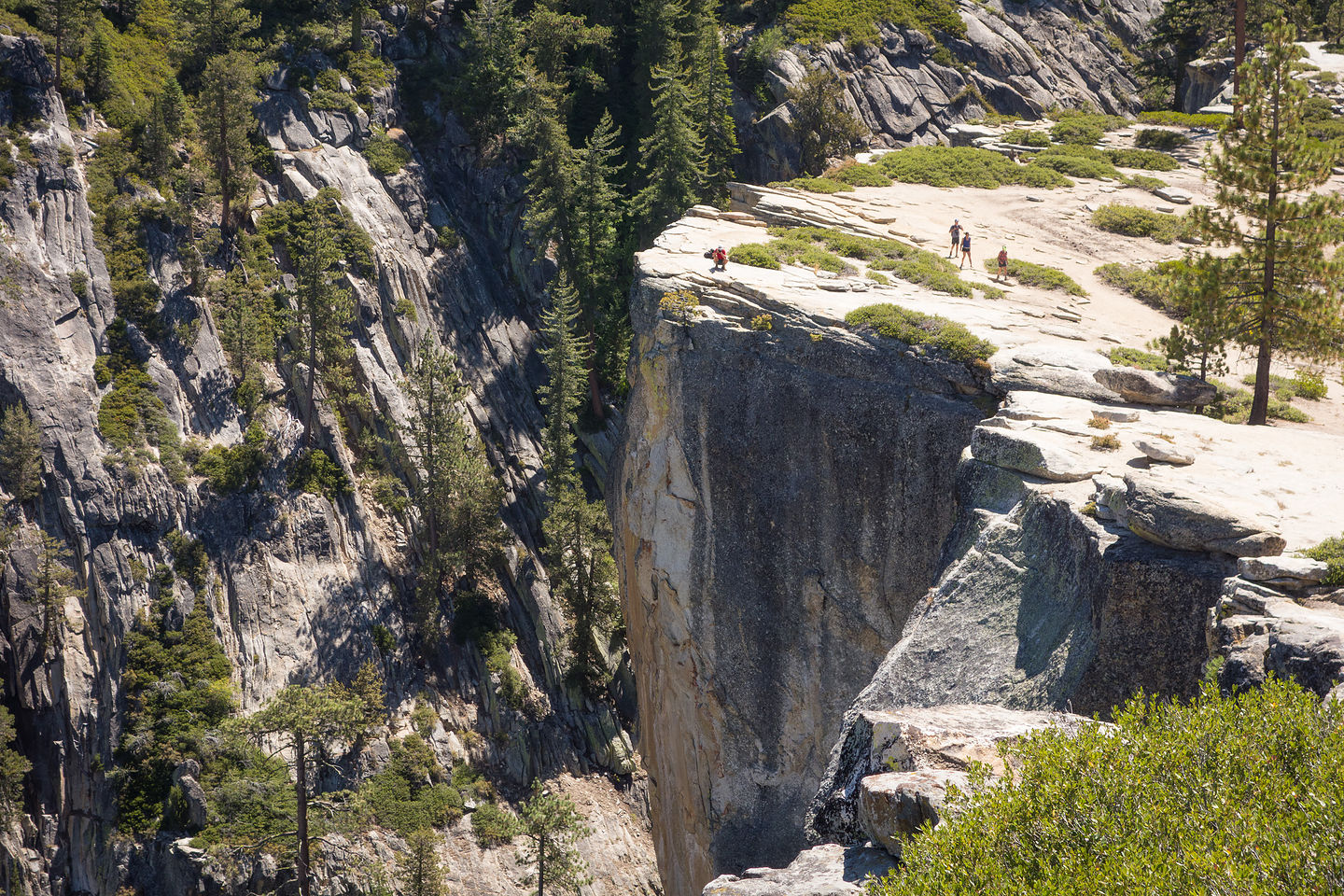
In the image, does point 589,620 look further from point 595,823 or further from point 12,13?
point 12,13

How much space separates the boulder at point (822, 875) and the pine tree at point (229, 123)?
5280cm

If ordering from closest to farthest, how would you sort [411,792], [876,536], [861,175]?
[876,536]
[411,792]
[861,175]

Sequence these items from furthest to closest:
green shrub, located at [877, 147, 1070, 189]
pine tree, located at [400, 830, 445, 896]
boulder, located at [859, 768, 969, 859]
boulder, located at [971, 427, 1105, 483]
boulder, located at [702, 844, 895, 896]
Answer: green shrub, located at [877, 147, 1070, 189] → pine tree, located at [400, 830, 445, 896] → boulder, located at [971, 427, 1105, 483] → boulder, located at [702, 844, 895, 896] → boulder, located at [859, 768, 969, 859]

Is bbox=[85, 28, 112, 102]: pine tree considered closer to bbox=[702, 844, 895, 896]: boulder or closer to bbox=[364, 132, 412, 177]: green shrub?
bbox=[364, 132, 412, 177]: green shrub

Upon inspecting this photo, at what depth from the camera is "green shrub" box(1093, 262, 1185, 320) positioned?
3350 centimetres

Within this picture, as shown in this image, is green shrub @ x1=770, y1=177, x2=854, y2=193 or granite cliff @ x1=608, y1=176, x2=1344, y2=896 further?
green shrub @ x1=770, y1=177, x2=854, y2=193

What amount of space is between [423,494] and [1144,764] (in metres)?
44.8

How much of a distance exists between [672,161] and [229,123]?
1005 inches

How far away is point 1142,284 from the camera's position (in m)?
34.9

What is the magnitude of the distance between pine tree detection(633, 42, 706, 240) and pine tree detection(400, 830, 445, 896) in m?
32.3

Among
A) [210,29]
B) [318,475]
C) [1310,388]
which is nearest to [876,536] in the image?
[1310,388]

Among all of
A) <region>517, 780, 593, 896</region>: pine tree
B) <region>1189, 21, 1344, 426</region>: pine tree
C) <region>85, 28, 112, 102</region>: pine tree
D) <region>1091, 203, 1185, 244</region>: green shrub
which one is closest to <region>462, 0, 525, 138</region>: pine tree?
<region>85, 28, 112, 102</region>: pine tree

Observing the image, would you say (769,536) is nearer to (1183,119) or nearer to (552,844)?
(552,844)

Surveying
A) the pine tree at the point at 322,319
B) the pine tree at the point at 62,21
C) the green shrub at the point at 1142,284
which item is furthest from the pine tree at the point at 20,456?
the green shrub at the point at 1142,284
